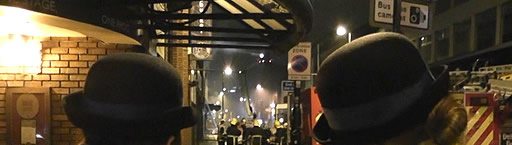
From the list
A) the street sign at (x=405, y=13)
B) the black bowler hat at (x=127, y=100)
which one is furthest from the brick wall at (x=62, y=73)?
the black bowler hat at (x=127, y=100)

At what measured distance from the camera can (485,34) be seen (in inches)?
1088

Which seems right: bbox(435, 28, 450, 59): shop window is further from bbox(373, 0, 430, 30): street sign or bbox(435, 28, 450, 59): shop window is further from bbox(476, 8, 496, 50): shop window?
bbox(373, 0, 430, 30): street sign

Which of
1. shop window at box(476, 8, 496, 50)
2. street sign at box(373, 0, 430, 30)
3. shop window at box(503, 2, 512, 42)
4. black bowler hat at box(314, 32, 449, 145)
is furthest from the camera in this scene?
shop window at box(476, 8, 496, 50)

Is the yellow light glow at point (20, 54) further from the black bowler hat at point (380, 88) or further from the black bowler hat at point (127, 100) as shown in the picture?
the black bowler hat at point (380, 88)

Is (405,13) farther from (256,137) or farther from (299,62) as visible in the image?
(256,137)

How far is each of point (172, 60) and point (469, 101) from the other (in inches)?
265

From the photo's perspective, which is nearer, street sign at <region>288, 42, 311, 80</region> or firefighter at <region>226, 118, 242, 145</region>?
street sign at <region>288, 42, 311, 80</region>

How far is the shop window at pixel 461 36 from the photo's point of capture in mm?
30000

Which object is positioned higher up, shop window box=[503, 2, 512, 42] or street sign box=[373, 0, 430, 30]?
shop window box=[503, 2, 512, 42]

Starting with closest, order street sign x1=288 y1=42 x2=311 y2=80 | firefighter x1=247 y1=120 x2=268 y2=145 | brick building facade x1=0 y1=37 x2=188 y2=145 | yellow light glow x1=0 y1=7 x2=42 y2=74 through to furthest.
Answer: yellow light glow x1=0 y1=7 x2=42 y2=74 → brick building facade x1=0 y1=37 x2=188 y2=145 → street sign x1=288 y1=42 x2=311 y2=80 → firefighter x1=247 y1=120 x2=268 y2=145

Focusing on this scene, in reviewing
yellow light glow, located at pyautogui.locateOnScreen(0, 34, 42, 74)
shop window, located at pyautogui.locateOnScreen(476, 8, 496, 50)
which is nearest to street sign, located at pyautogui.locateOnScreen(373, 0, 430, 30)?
yellow light glow, located at pyautogui.locateOnScreen(0, 34, 42, 74)

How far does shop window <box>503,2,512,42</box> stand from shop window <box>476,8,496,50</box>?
120cm

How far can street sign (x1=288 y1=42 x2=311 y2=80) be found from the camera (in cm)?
1348

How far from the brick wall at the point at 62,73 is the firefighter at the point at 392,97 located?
4.89 metres
